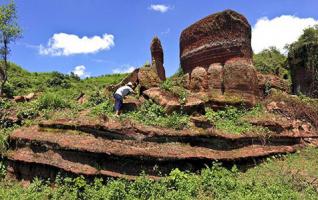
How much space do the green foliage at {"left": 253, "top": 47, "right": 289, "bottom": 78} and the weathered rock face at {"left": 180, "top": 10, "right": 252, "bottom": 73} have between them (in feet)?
35.9

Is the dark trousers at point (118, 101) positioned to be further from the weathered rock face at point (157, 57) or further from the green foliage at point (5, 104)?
the green foliage at point (5, 104)

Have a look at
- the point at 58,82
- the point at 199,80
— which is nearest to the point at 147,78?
the point at 199,80

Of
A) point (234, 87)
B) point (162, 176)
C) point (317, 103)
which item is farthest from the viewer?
point (317, 103)

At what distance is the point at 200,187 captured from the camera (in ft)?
35.9

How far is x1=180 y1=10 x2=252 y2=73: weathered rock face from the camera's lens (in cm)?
1625

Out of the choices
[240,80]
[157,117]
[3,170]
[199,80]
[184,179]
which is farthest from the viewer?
[199,80]

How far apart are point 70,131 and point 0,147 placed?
106 inches

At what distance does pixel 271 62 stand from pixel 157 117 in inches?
856

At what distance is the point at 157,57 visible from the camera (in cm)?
1780

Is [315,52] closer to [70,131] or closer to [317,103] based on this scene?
[317,103]

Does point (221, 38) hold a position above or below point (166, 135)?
above

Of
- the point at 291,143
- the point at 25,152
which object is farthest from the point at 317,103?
the point at 25,152

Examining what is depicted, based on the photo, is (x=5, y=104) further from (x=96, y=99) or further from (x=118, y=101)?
(x=118, y=101)

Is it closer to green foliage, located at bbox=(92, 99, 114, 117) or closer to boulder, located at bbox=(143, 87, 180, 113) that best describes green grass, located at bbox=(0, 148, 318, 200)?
boulder, located at bbox=(143, 87, 180, 113)
